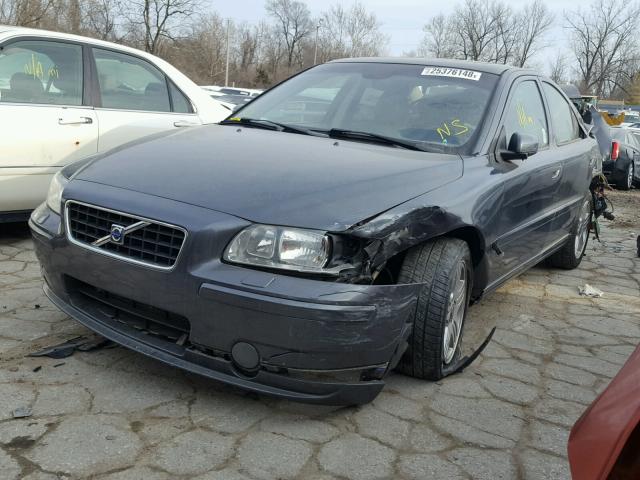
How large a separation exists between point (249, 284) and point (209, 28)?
56481mm

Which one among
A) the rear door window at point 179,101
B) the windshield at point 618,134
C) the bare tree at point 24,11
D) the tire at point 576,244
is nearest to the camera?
the tire at point 576,244

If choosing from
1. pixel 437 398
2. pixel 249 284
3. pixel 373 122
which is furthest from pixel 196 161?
pixel 437 398

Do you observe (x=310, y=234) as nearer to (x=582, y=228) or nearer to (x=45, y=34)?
(x=45, y=34)

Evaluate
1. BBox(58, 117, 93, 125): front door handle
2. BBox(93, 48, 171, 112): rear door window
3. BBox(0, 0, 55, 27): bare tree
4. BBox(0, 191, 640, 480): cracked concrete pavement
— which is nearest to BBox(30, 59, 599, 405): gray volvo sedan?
BBox(0, 191, 640, 480): cracked concrete pavement

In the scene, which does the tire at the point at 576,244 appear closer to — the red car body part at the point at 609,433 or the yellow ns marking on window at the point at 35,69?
the red car body part at the point at 609,433

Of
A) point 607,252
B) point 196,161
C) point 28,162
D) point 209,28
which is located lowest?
point 607,252

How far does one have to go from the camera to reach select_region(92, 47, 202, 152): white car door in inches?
199

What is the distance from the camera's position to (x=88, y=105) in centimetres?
495

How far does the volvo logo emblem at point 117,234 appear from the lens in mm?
2528

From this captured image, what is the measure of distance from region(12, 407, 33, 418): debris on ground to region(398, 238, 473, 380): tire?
62.3 inches

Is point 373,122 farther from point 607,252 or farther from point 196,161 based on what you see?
point 607,252

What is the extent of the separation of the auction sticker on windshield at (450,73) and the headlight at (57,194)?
212 centimetres

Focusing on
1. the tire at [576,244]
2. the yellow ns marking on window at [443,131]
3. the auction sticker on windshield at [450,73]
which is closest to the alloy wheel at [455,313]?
the yellow ns marking on window at [443,131]

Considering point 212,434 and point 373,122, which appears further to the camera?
point 373,122
